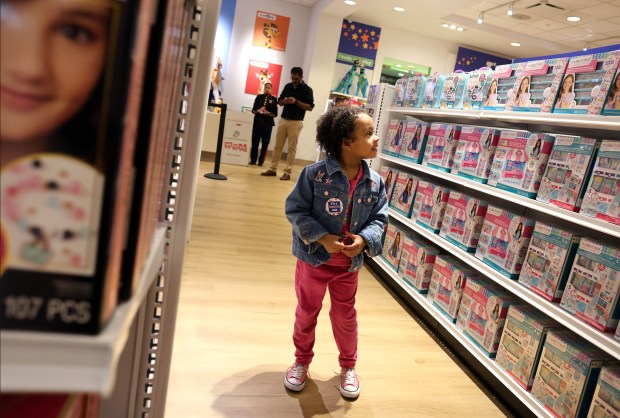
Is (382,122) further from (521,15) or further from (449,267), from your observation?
(521,15)

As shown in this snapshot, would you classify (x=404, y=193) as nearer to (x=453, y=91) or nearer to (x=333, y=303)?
(x=453, y=91)

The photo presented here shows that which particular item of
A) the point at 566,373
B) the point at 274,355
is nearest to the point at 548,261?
the point at 566,373

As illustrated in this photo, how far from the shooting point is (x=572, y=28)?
733cm

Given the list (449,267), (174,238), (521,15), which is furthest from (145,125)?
(521,15)

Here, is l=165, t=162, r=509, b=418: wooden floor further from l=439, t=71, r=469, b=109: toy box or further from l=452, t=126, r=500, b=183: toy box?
l=439, t=71, r=469, b=109: toy box

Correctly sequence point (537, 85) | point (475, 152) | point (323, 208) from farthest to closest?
point (475, 152) < point (537, 85) < point (323, 208)

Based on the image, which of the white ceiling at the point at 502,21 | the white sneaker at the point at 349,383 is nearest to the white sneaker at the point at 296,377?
the white sneaker at the point at 349,383

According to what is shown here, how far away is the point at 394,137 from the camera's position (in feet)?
12.2

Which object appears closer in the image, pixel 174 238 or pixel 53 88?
pixel 53 88

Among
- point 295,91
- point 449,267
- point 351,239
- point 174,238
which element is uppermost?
point 295,91

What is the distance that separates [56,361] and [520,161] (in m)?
2.29

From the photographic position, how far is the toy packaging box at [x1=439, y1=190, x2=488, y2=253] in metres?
2.55

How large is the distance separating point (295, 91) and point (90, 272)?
7.33m

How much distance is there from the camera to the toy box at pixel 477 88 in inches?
103
